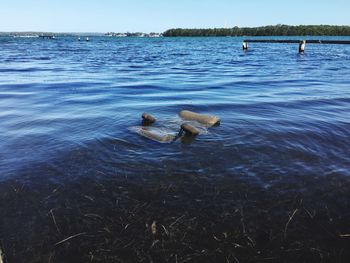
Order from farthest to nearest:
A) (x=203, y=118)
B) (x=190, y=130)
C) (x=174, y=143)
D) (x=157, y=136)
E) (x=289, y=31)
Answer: (x=289, y=31) → (x=203, y=118) → (x=190, y=130) → (x=157, y=136) → (x=174, y=143)

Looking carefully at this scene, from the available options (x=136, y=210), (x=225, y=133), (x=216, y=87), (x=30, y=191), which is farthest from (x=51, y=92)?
(x=136, y=210)

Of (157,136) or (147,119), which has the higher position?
(157,136)

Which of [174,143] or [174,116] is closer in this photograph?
[174,143]

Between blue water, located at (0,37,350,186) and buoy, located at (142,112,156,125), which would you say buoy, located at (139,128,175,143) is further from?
buoy, located at (142,112,156,125)

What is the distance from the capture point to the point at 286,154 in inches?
289

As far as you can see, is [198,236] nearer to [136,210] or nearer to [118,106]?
[136,210]

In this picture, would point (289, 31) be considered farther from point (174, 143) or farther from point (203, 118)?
point (174, 143)

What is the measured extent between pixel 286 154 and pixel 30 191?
4.97 metres

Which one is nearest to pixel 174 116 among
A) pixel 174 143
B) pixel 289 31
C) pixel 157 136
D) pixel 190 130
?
pixel 190 130

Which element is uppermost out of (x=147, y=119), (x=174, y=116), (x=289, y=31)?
(x=147, y=119)

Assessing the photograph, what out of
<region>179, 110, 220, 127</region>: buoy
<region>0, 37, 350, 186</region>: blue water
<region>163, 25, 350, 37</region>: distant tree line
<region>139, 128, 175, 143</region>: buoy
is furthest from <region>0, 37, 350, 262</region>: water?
<region>163, 25, 350, 37</region>: distant tree line

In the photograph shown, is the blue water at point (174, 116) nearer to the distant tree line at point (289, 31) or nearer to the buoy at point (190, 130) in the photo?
the buoy at point (190, 130)

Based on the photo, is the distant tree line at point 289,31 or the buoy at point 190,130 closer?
the buoy at point 190,130

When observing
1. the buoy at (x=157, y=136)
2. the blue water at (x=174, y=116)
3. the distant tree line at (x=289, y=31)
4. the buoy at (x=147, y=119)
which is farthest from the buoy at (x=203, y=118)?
the distant tree line at (x=289, y=31)
